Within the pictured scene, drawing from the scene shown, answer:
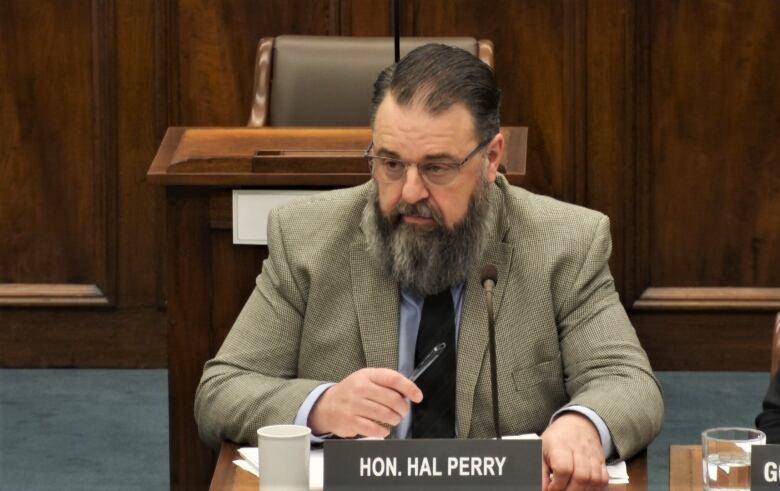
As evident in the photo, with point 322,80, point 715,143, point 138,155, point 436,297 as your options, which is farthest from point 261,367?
point 715,143

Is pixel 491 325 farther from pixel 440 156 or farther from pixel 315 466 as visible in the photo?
pixel 440 156

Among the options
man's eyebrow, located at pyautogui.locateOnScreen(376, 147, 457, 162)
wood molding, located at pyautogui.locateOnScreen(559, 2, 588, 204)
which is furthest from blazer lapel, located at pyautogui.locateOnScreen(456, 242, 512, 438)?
wood molding, located at pyautogui.locateOnScreen(559, 2, 588, 204)

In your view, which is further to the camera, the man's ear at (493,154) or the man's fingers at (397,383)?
the man's ear at (493,154)

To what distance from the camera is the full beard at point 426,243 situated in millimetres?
2535

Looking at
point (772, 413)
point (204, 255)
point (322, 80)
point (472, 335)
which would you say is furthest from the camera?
point (322, 80)

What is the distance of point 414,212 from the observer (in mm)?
2531

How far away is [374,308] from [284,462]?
2.06ft

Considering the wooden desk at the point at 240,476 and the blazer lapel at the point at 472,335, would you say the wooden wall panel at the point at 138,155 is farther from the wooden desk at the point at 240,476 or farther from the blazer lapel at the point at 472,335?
the wooden desk at the point at 240,476

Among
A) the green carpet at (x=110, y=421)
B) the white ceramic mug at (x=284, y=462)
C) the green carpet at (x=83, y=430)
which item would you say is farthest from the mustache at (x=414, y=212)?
the green carpet at (x=83, y=430)

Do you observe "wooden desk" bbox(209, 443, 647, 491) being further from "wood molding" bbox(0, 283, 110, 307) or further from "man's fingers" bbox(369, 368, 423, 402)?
"wood molding" bbox(0, 283, 110, 307)

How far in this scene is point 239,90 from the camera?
5496mm

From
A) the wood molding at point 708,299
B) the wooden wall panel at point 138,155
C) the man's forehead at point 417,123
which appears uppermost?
the man's forehead at point 417,123

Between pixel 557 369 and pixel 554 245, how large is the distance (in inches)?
9.3

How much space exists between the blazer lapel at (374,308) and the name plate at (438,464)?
2.23ft
